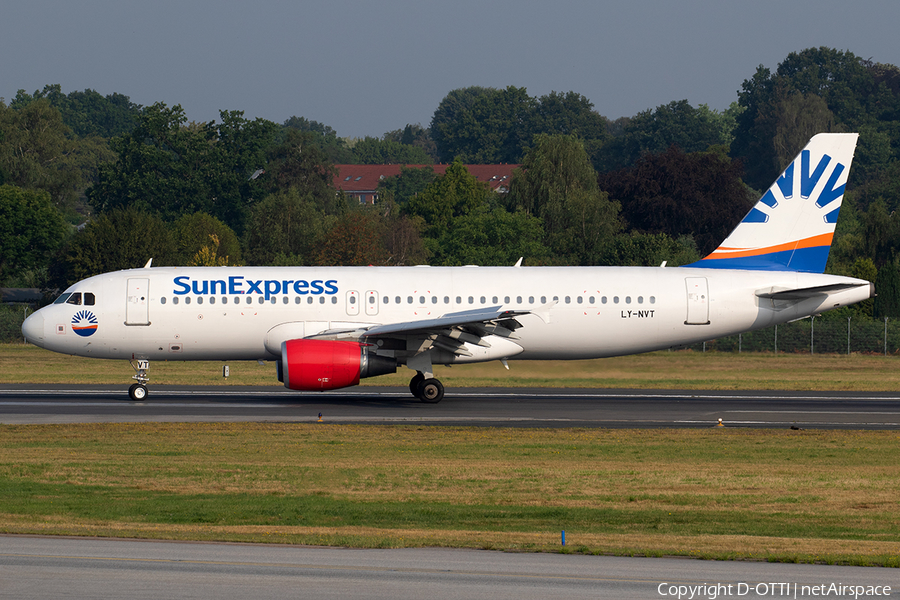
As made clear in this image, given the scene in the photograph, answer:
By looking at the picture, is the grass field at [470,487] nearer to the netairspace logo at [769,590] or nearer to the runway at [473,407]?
the netairspace logo at [769,590]

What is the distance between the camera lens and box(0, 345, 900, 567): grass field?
43.9ft

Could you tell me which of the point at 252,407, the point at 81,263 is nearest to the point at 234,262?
the point at 81,263

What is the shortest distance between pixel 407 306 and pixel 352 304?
1.66 m

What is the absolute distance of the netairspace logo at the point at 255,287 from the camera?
3188cm

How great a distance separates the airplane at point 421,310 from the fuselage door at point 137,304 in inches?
1.3

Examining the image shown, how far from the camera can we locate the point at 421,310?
106 ft

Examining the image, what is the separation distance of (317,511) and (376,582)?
14.7ft

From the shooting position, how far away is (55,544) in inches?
491

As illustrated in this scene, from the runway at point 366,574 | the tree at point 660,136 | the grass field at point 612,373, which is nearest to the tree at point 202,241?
the grass field at point 612,373

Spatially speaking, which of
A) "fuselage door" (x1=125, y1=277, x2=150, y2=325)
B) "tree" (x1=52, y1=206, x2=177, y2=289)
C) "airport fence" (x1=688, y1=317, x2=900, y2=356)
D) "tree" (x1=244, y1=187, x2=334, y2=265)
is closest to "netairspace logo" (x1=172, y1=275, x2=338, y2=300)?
"fuselage door" (x1=125, y1=277, x2=150, y2=325)

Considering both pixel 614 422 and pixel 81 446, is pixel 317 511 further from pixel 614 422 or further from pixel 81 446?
pixel 614 422

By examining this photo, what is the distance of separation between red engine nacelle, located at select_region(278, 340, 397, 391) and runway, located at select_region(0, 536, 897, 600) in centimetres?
1633

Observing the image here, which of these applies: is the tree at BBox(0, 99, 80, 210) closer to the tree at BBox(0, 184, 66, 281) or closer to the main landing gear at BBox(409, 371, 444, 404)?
the tree at BBox(0, 184, 66, 281)

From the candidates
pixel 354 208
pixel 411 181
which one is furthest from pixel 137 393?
pixel 411 181
